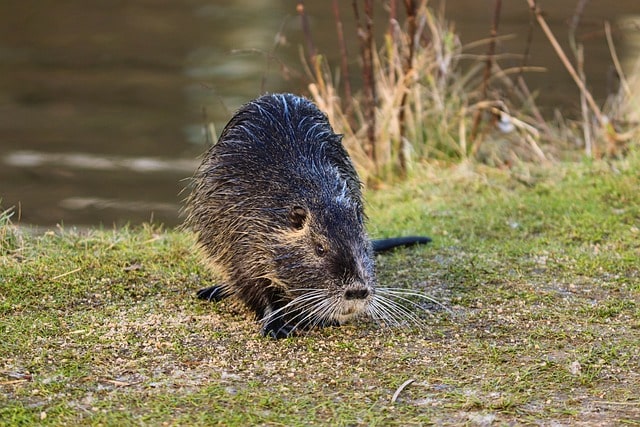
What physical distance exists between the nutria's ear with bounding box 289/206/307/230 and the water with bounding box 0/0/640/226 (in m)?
2.43

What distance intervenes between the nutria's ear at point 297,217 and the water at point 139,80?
7.97 feet

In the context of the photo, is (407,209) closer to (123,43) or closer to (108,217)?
(108,217)

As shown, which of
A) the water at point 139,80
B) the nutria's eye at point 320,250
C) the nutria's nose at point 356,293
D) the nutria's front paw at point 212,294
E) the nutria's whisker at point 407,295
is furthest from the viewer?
the water at point 139,80

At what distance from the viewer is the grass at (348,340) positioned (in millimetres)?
3545

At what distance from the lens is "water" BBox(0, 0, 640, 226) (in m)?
8.97

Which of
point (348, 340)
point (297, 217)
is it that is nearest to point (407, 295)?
point (348, 340)

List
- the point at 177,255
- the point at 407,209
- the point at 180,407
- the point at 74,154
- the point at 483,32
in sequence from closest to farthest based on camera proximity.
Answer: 1. the point at 180,407
2. the point at 177,255
3. the point at 407,209
4. the point at 74,154
5. the point at 483,32

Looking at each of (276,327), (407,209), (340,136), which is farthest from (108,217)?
(276,327)

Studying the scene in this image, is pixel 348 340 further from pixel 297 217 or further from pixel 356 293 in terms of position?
pixel 297 217

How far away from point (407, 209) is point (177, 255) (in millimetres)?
1691

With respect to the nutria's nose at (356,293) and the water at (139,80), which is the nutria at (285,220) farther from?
the water at (139,80)

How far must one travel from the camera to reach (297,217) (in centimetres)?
432

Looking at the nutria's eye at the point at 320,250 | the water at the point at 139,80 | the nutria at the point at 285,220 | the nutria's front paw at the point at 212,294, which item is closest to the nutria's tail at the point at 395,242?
the nutria at the point at 285,220

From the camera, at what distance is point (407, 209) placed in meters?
6.47
